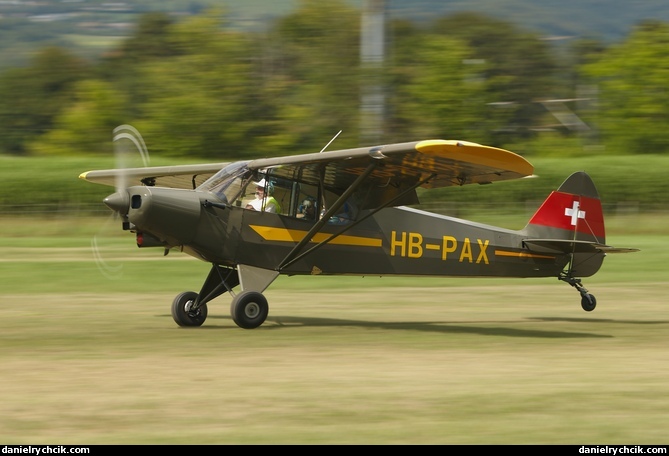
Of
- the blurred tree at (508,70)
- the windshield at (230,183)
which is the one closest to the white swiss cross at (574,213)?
the windshield at (230,183)

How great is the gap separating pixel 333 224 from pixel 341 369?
4.44 metres

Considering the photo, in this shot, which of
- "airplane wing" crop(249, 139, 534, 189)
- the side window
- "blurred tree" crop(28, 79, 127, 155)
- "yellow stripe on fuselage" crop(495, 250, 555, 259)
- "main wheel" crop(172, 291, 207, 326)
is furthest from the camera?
"blurred tree" crop(28, 79, 127, 155)

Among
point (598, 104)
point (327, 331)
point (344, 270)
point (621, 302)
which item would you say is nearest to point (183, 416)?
point (327, 331)

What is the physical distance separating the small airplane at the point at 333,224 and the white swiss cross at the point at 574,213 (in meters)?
0.02

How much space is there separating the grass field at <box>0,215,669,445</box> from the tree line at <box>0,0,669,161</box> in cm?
2384

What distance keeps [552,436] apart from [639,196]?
124 feet

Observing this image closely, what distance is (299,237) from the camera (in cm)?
1444

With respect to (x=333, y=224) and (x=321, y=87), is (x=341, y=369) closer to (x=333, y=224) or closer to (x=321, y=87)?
(x=333, y=224)

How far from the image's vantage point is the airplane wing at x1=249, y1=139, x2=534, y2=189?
12.3 meters

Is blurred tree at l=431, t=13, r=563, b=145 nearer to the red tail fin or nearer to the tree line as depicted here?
the tree line

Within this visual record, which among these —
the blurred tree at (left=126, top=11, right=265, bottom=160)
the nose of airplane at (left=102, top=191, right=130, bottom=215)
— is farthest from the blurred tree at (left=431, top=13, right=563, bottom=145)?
the nose of airplane at (left=102, top=191, right=130, bottom=215)

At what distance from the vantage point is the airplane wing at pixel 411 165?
Result: 12257 millimetres

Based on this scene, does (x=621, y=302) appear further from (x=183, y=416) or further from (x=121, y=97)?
(x=121, y=97)

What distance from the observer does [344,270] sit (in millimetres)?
14820
